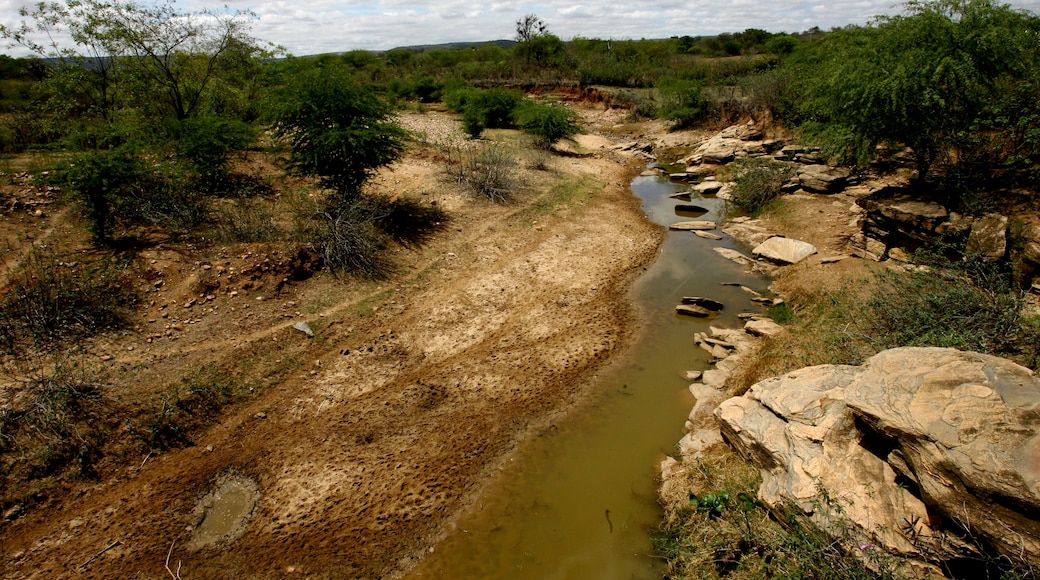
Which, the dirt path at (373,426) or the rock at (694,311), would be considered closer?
the dirt path at (373,426)

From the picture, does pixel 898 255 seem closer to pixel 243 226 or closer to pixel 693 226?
pixel 693 226

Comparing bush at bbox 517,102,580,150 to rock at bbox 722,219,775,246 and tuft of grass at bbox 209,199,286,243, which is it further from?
tuft of grass at bbox 209,199,286,243

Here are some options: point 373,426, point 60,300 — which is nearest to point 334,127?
point 60,300

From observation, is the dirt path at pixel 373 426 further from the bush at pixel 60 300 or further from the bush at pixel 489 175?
the bush at pixel 489 175

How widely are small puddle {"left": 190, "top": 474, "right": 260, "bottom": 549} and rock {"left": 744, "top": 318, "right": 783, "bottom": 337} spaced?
922cm

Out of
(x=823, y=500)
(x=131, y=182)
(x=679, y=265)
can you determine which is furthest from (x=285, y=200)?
(x=823, y=500)

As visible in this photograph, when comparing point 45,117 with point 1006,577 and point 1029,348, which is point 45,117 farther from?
point 1029,348

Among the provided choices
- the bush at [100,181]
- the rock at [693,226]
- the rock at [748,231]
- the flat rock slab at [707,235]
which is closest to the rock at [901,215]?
the rock at [748,231]

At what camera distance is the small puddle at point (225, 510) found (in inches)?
225

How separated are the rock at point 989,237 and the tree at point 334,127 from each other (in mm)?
13417

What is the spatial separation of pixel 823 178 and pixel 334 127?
617 inches

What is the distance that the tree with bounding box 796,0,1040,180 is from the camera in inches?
423

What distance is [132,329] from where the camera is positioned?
8234 millimetres

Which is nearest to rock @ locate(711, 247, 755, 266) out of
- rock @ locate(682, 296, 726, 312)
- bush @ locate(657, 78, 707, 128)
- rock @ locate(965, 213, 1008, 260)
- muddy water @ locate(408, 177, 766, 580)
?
rock @ locate(682, 296, 726, 312)
